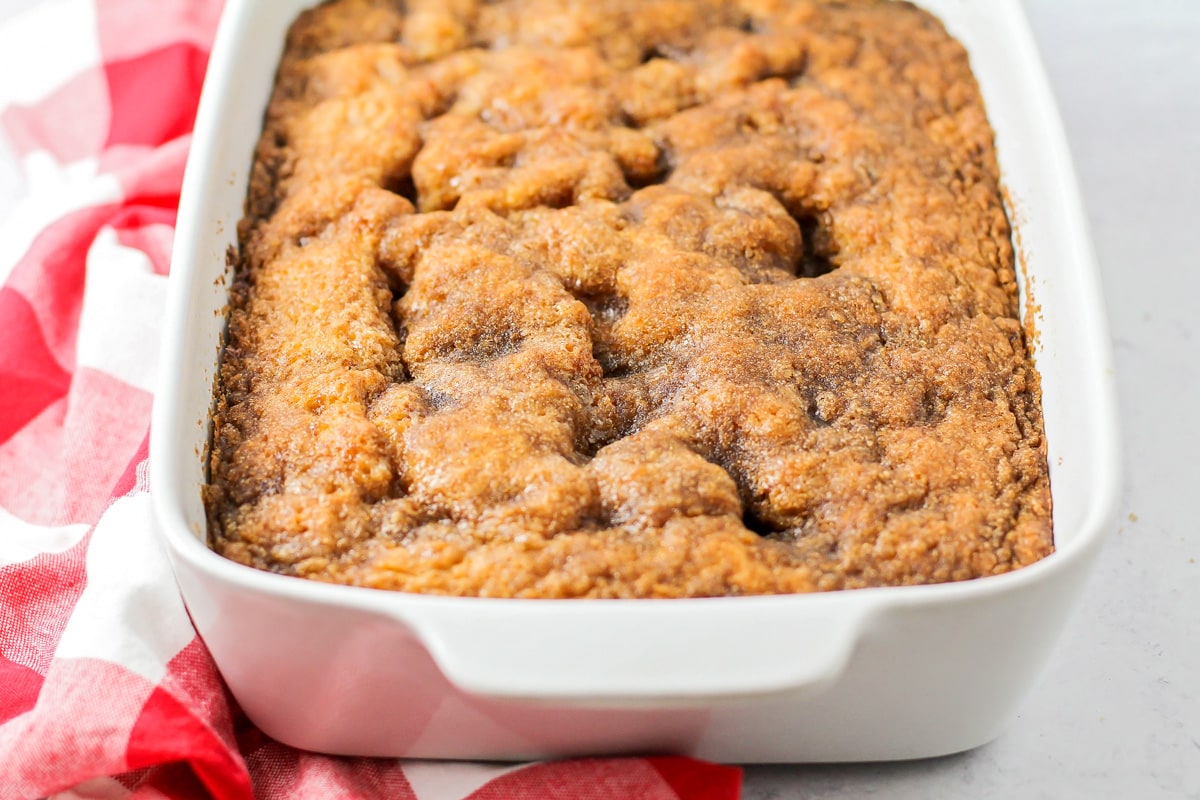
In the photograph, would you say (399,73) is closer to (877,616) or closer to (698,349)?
(698,349)

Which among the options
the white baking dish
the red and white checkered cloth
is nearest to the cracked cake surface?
the white baking dish

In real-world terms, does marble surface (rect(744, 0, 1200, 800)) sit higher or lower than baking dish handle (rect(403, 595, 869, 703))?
lower

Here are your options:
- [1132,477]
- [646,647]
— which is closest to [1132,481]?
[1132,477]

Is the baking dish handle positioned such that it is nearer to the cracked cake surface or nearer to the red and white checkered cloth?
the cracked cake surface

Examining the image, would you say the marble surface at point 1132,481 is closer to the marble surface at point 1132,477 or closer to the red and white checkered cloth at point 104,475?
the marble surface at point 1132,477

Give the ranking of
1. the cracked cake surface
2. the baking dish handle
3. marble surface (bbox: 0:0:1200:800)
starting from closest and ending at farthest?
the baking dish handle, the cracked cake surface, marble surface (bbox: 0:0:1200:800)

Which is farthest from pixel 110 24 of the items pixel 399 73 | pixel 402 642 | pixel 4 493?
pixel 402 642

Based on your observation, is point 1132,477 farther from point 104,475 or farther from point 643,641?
point 104,475
